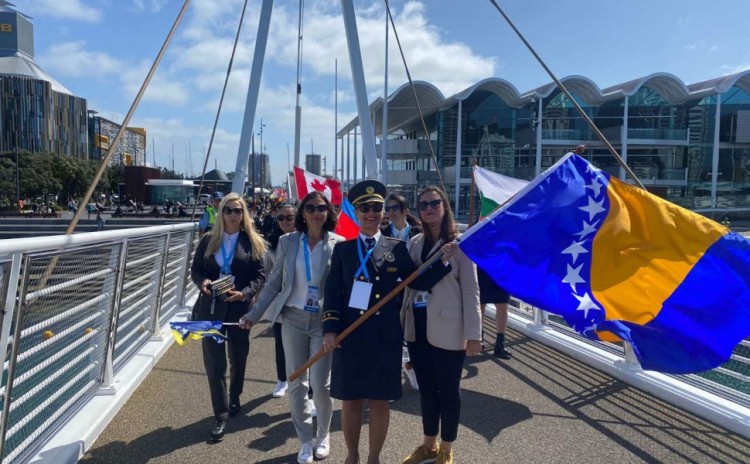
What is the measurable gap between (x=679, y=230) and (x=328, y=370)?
259 cm

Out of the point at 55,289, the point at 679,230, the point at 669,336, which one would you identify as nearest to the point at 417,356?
the point at 669,336

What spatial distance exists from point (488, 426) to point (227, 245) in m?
2.67

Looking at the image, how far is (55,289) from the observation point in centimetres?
343

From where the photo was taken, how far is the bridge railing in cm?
292

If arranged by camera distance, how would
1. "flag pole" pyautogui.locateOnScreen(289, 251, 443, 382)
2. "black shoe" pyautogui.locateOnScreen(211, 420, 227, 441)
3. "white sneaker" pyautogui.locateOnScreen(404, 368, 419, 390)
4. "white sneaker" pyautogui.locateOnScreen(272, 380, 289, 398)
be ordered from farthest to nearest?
"white sneaker" pyautogui.locateOnScreen(404, 368, 419, 390) → "white sneaker" pyautogui.locateOnScreen(272, 380, 289, 398) → "black shoe" pyautogui.locateOnScreen(211, 420, 227, 441) → "flag pole" pyautogui.locateOnScreen(289, 251, 443, 382)

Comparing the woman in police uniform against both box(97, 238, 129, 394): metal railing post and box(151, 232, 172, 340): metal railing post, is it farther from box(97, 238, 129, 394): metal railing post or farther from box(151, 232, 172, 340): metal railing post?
box(151, 232, 172, 340): metal railing post

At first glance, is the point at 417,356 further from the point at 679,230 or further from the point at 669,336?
the point at 679,230

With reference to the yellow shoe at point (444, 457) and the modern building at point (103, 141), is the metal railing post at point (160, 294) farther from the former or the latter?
the modern building at point (103, 141)

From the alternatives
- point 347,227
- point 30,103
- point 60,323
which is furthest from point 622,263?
point 30,103

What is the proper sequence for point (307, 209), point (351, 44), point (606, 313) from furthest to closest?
1. point (351, 44)
2. point (307, 209)
3. point (606, 313)

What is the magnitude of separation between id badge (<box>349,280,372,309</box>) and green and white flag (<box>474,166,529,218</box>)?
330 cm

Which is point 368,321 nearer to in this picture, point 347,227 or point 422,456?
point 422,456

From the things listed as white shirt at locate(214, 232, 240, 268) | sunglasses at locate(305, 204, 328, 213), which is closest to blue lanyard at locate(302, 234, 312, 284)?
sunglasses at locate(305, 204, 328, 213)

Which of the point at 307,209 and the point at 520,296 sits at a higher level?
the point at 307,209
